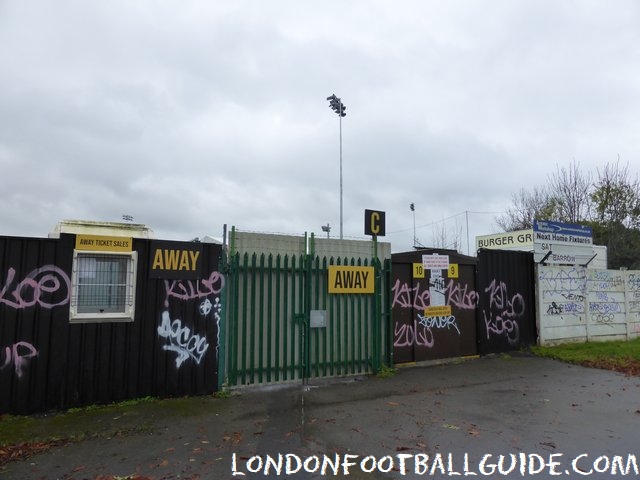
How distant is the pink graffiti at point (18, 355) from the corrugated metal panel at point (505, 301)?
8341 millimetres

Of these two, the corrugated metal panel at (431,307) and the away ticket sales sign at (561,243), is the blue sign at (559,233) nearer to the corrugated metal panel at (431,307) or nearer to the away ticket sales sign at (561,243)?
the away ticket sales sign at (561,243)

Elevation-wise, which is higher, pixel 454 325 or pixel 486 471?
pixel 454 325

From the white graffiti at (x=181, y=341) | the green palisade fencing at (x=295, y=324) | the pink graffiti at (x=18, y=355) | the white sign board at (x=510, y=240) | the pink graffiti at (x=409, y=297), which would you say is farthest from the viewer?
the white sign board at (x=510, y=240)

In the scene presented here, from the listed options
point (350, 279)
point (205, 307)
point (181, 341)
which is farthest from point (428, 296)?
point (181, 341)

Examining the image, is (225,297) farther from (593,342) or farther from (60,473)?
(593,342)

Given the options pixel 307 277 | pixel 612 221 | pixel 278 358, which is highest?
pixel 612 221

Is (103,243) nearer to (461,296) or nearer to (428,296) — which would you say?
(428,296)

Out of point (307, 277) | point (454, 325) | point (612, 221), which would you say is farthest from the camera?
point (612, 221)

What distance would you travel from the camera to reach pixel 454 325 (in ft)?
32.0

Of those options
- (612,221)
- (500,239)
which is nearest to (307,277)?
(500,239)

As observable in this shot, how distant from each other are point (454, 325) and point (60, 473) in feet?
24.9

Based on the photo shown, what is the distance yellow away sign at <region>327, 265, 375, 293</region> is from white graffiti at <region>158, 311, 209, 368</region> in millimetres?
2378

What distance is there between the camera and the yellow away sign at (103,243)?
6.31 meters

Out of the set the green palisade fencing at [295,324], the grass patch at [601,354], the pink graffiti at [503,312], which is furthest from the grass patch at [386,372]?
the grass patch at [601,354]
